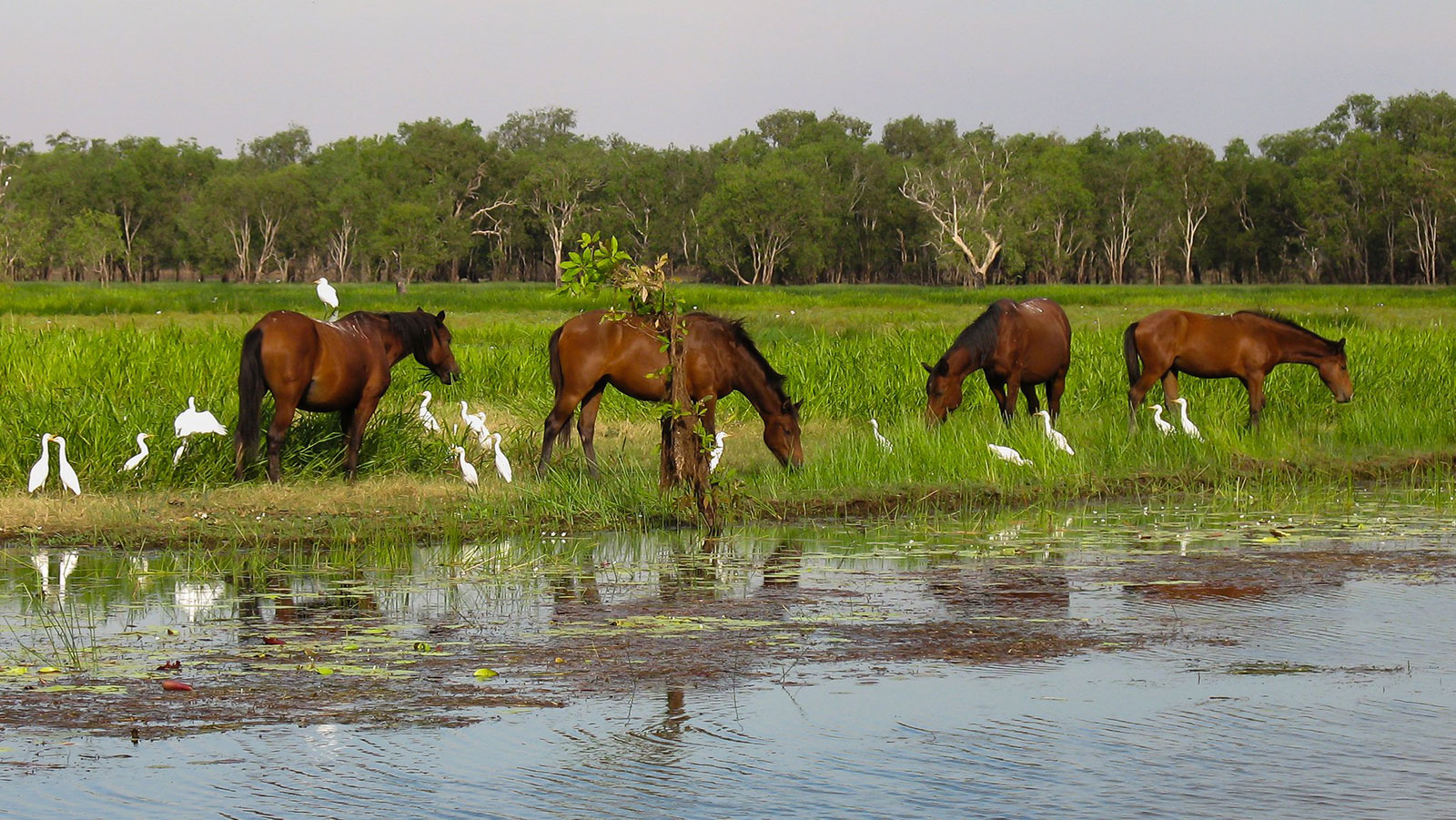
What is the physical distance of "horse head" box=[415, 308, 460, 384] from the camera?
44.6 feet

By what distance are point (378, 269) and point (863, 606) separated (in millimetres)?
108688

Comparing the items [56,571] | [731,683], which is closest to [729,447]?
[56,571]

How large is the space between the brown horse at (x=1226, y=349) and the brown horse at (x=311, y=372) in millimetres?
7559

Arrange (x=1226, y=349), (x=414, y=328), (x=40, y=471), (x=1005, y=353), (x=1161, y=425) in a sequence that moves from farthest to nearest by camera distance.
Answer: (x=1226, y=349) → (x=1005, y=353) → (x=1161, y=425) → (x=414, y=328) → (x=40, y=471)

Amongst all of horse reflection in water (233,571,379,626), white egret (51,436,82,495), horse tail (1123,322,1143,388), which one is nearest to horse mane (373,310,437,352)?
white egret (51,436,82,495)

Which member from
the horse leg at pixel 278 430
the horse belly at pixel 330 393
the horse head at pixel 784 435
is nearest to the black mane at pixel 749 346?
the horse head at pixel 784 435

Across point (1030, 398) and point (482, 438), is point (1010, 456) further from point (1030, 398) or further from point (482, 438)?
point (482, 438)

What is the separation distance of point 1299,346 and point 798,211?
8910cm

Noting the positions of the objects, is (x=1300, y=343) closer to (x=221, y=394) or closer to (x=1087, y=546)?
(x=1087, y=546)

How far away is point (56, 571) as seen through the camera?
929cm

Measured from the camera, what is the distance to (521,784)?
5.21 metres

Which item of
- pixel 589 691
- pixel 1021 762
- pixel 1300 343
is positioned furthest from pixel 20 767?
pixel 1300 343

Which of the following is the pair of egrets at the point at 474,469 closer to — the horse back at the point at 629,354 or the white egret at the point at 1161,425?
the horse back at the point at 629,354

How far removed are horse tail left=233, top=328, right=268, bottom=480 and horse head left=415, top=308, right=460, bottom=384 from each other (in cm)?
182
